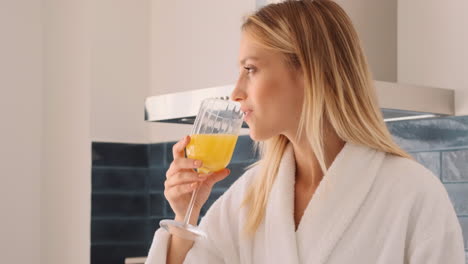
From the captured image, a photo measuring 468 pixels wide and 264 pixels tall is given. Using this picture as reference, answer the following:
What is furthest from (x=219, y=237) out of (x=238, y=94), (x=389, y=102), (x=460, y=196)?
(x=460, y=196)

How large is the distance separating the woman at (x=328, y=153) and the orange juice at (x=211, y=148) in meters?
0.02

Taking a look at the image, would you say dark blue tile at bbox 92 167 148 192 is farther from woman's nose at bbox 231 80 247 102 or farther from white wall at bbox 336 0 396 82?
woman's nose at bbox 231 80 247 102

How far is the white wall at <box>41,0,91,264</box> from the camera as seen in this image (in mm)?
3383

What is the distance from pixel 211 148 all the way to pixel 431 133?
3.52 ft

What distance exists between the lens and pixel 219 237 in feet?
6.31

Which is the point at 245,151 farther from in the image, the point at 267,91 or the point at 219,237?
the point at 267,91

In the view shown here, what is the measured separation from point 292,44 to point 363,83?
0.58 ft

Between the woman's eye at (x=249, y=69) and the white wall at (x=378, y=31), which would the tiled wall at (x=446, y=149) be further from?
the woman's eye at (x=249, y=69)

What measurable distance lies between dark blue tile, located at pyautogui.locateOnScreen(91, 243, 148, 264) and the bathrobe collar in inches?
65.1

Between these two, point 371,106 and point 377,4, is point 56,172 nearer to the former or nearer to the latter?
point 377,4

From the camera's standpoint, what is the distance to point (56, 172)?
3500 mm

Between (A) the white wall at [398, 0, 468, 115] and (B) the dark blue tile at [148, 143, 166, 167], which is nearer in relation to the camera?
(A) the white wall at [398, 0, 468, 115]

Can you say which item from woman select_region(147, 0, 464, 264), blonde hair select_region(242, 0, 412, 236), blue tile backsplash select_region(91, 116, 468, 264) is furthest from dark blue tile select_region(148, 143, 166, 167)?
blonde hair select_region(242, 0, 412, 236)

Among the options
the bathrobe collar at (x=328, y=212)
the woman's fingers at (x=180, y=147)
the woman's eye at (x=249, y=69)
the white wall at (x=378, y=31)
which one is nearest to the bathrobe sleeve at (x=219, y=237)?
the bathrobe collar at (x=328, y=212)
